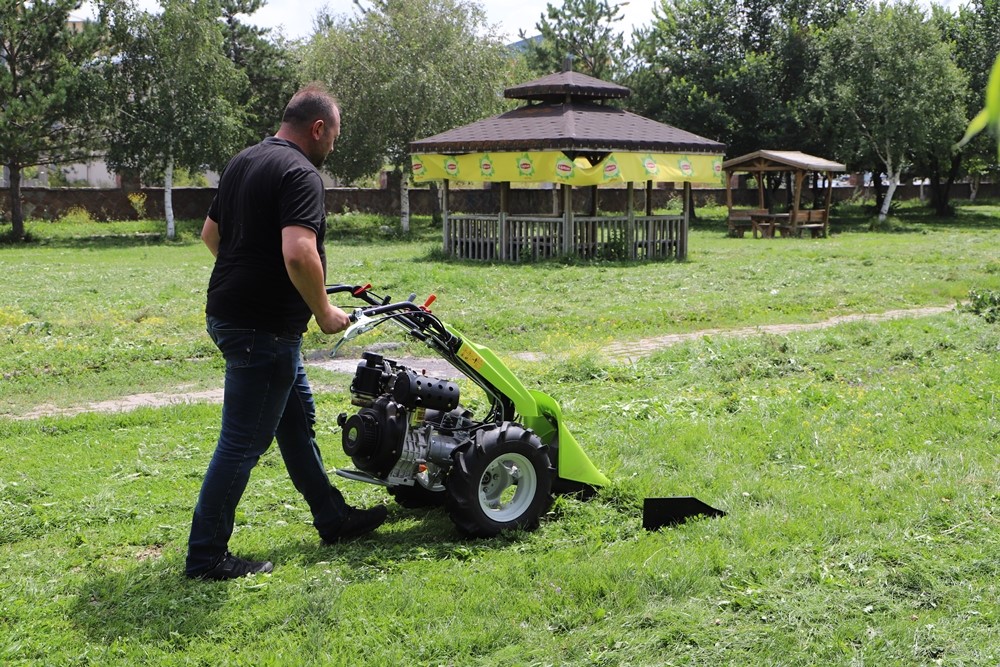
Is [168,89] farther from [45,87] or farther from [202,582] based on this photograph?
[202,582]

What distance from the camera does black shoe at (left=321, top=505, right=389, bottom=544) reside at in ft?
15.6

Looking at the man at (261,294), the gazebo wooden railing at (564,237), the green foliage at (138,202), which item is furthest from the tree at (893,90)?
the man at (261,294)

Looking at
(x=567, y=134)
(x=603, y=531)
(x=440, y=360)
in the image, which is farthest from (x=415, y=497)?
(x=567, y=134)

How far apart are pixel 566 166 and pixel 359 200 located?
20832 millimetres

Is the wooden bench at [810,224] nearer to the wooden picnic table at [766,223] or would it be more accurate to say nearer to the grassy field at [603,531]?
the wooden picnic table at [766,223]

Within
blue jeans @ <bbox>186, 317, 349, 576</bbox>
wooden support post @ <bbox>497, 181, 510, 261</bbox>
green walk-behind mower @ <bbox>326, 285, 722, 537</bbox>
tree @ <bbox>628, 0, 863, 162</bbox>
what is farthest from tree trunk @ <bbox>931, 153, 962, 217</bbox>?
blue jeans @ <bbox>186, 317, 349, 576</bbox>

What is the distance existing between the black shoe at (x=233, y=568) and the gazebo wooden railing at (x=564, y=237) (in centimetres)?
1758

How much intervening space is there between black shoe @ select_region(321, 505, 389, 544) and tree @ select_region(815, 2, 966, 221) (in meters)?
31.7

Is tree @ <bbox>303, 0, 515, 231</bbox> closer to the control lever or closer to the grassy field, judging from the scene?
the grassy field

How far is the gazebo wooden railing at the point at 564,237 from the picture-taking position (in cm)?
2208

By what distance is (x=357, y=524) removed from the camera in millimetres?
4789

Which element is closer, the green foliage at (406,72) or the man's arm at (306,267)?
the man's arm at (306,267)

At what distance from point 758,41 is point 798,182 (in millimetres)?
11580

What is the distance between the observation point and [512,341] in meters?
11.2
